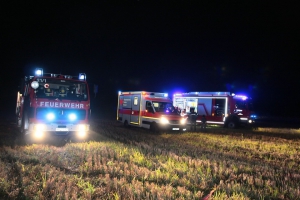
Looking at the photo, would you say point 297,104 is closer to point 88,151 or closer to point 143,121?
point 143,121

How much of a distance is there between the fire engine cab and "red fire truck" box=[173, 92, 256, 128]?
581 centimetres

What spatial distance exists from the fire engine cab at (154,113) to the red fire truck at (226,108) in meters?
5.81

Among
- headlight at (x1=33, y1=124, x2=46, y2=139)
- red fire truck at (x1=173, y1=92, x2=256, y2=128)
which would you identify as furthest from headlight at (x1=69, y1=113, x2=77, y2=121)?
red fire truck at (x1=173, y1=92, x2=256, y2=128)

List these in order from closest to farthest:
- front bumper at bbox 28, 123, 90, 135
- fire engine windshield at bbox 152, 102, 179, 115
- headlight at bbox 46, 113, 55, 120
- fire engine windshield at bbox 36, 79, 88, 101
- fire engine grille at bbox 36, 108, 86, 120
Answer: front bumper at bbox 28, 123, 90, 135, fire engine grille at bbox 36, 108, 86, 120, headlight at bbox 46, 113, 55, 120, fire engine windshield at bbox 36, 79, 88, 101, fire engine windshield at bbox 152, 102, 179, 115

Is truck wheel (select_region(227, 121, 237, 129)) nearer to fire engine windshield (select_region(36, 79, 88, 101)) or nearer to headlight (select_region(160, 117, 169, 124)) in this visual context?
headlight (select_region(160, 117, 169, 124))

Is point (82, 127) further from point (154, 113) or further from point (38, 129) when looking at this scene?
point (154, 113)

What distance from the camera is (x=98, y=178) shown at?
629 cm

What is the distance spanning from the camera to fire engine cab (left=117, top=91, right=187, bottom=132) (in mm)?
17420

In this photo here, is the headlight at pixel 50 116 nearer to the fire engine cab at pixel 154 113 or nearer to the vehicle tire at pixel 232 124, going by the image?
the fire engine cab at pixel 154 113

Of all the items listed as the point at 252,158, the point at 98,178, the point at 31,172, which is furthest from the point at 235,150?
the point at 31,172

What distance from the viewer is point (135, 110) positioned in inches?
754

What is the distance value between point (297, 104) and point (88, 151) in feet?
170

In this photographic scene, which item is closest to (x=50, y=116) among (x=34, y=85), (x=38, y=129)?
(x=38, y=129)

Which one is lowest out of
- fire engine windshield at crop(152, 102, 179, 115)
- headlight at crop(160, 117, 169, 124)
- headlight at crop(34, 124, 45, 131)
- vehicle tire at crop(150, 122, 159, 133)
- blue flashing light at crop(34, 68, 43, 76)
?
vehicle tire at crop(150, 122, 159, 133)
